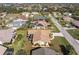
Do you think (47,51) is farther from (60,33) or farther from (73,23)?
(73,23)

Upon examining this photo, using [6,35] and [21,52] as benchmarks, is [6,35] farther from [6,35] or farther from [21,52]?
[21,52]

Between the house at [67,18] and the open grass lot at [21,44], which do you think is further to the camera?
the house at [67,18]

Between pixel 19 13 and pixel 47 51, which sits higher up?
pixel 19 13

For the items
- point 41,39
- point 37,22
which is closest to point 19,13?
point 37,22

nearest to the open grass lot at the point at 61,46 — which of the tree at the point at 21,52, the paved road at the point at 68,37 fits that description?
the paved road at the point at 68,37

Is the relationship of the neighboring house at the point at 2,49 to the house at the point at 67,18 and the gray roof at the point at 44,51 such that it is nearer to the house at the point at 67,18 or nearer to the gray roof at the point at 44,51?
the gray roof at the point at 44,51

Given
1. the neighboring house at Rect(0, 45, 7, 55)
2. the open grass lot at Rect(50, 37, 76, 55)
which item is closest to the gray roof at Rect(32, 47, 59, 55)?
the open grass lot at Rect(50, 37, 76, 55)
